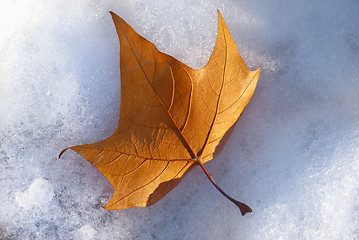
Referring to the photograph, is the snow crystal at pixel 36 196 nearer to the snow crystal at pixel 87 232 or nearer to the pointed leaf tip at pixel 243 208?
the snow crystal at pixel 87 232

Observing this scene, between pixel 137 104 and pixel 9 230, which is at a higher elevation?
pixel 137 104

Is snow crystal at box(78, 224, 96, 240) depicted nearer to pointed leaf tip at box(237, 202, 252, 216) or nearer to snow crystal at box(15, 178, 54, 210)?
snow crystal at box(15, 178, 54, 210)

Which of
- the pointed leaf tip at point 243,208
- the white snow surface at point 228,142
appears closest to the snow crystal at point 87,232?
the white snow surface at point 228,142

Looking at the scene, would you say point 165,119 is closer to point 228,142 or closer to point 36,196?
point 228,142

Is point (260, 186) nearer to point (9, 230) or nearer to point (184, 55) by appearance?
point (184, 55)

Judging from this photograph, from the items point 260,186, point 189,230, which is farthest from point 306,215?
point 189,230
